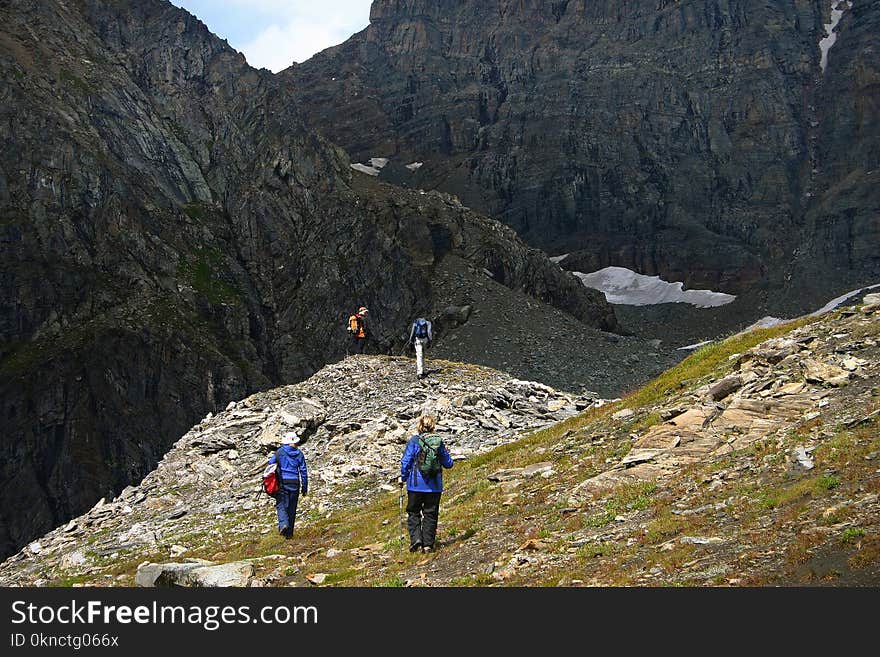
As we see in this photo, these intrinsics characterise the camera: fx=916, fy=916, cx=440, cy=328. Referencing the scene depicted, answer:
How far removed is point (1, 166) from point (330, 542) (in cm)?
14893

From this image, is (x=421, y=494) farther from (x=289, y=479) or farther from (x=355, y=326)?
(x=355, y=326)

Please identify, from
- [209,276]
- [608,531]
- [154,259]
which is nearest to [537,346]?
[209,276]

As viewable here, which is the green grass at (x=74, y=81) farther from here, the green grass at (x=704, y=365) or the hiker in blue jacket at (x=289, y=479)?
the hiker in blue jacket at (x=289, y=479)

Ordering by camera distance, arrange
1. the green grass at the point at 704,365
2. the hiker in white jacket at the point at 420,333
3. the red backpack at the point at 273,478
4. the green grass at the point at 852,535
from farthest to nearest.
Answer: the hiker in white jacket at the point at 420,333 → the green grass at the point at 704,365 → the red backpack at the point at 273,478 → the green grass at the point at 852,535

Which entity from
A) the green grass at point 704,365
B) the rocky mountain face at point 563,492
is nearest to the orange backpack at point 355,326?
the rocky mountain face at point 563,492

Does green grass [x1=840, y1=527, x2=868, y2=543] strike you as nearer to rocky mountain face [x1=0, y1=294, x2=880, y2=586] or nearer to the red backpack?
rocky mountain face [x1=0, y1=294, x2=880, y2=586]

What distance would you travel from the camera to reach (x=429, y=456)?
17984mm

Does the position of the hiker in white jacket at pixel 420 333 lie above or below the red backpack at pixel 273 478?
above

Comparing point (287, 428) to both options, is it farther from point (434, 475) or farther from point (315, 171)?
point (315, 171)

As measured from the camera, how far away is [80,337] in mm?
138250

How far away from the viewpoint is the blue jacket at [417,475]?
17844mm

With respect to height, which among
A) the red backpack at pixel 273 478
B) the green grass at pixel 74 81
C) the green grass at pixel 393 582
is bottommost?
the green grass at pixel 393 582

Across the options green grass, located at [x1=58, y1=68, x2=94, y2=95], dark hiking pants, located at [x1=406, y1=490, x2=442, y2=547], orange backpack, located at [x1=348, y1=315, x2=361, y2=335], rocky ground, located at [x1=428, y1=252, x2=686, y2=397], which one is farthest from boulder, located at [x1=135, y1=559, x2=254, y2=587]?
green grass, located at [x1=58, y1=68, x2=94, y2=95]

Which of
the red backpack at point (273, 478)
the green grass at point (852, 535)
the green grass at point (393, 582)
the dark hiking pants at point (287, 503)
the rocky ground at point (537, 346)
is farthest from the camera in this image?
the rocky ground at point (537, 346)
